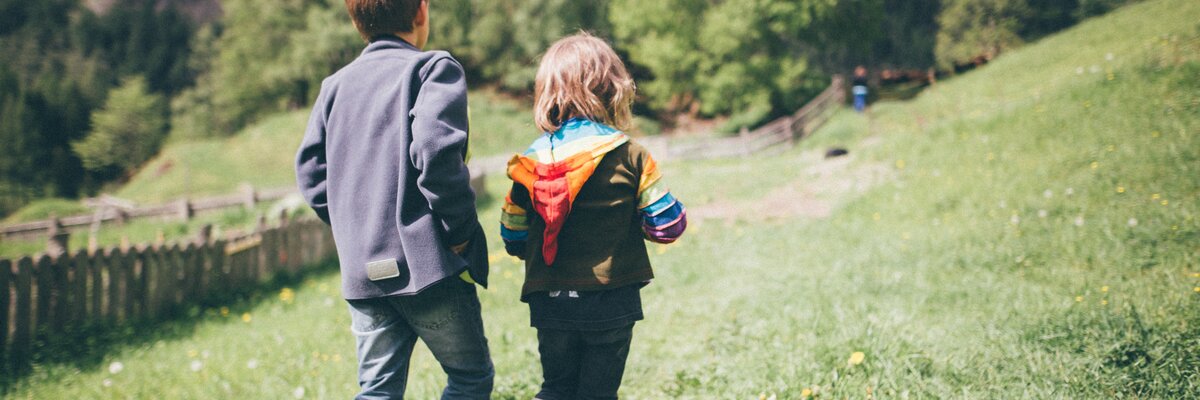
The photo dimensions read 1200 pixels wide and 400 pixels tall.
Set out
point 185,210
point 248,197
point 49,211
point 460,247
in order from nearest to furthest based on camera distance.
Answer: point 460,247
point 185,210
point 248,197
point 49,211

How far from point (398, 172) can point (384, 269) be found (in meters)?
0.31

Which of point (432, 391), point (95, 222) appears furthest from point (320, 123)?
point (95, 222)

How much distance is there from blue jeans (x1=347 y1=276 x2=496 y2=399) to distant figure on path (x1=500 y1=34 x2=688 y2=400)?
0.24m

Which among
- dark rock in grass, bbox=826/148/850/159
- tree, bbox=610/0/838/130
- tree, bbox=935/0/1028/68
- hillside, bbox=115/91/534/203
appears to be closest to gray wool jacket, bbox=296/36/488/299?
dark rock in grass, bbox=826/148/850/159

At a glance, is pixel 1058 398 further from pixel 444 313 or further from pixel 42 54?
pixel 42 54

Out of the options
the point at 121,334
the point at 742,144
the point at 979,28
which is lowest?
the point at 742,144

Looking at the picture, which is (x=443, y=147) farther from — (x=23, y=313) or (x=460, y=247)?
(x=23, y=313)

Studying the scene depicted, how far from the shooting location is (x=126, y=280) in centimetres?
549

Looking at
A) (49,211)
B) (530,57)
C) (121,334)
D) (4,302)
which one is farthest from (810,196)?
(49,211)

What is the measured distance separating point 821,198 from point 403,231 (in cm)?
732

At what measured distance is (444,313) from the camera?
6.46 ft

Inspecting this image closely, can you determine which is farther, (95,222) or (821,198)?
(95,222)

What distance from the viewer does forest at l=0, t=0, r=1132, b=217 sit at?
20734mm

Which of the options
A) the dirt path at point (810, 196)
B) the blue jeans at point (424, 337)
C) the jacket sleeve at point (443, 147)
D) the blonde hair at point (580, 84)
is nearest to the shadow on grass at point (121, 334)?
the blue jeans at point (424, 337)
